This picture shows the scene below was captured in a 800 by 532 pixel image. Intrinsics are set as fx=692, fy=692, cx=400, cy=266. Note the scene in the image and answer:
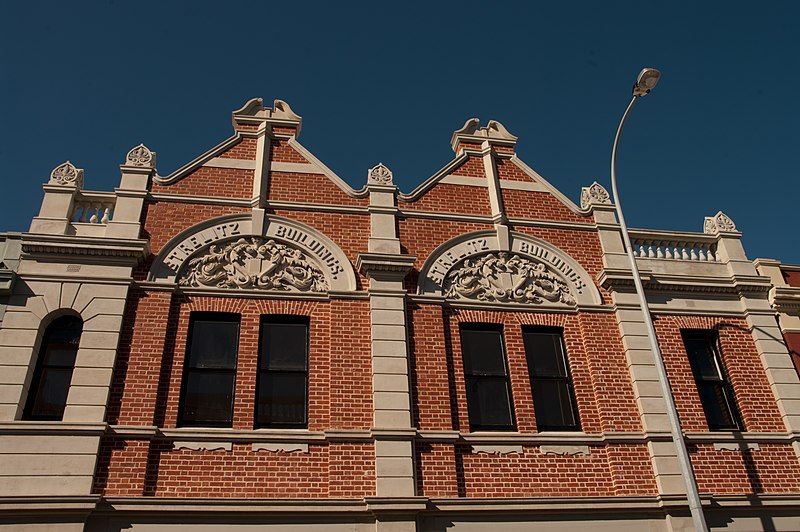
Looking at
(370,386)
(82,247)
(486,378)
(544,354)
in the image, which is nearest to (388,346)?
(370,386)

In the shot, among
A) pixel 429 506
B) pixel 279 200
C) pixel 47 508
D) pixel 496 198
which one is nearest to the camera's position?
pixel 47 508

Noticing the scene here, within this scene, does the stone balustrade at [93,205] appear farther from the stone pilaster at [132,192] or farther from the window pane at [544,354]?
the window pane at [544,354]

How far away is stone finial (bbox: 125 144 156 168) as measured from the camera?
14259 millimetres

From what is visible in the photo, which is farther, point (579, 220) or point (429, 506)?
point (579, 220)

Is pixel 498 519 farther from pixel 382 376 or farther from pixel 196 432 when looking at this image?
pixel 196 432

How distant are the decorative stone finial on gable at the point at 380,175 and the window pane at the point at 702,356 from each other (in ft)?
23.9

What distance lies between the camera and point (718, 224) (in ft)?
54.0

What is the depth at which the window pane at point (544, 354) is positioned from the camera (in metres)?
13.8

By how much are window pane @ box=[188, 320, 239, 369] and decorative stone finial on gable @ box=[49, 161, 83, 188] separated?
3837mm

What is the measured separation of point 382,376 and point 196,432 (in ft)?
10.9

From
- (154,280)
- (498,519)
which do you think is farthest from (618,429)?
(154,280)

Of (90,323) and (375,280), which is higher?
(375,280)

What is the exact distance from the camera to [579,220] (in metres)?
15.9

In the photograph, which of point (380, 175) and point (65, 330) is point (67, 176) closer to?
point (65, 330)
